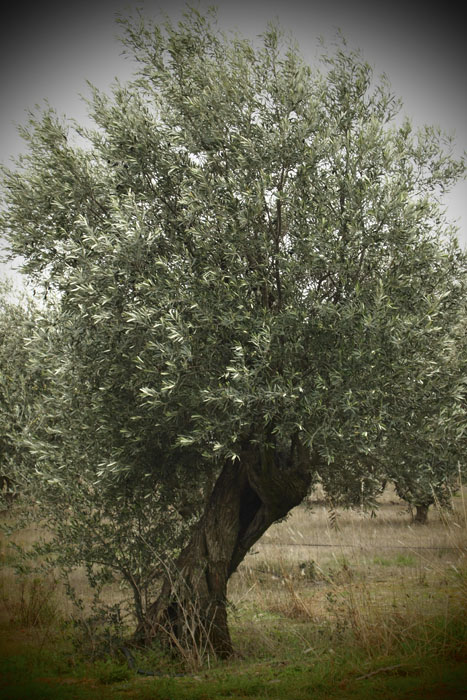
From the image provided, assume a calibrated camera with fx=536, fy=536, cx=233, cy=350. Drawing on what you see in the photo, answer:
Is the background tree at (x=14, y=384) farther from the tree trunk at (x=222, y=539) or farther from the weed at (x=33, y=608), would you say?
the tree trunk at (x=222, y=539)

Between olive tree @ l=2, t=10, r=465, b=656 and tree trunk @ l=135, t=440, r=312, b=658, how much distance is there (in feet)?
0.17

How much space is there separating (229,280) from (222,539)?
600 cm

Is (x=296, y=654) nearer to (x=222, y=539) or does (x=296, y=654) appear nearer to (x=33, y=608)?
(x=222, y=539)

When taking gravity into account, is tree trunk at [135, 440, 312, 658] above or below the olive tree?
below

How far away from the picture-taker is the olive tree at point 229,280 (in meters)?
9.94

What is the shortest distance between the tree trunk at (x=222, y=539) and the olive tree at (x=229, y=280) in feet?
0.17

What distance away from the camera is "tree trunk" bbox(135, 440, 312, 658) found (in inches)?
458

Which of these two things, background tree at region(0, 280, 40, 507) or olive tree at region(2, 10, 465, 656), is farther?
background tree at region(0, 280, 40, 507)

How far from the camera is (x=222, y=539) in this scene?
12438mm

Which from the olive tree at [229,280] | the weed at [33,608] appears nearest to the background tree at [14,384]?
the weed at [33,608]

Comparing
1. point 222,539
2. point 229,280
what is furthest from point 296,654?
point 229,280

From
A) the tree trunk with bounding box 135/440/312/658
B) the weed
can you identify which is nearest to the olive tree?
Result: the tree trunk with bounding box 135/440/312/658

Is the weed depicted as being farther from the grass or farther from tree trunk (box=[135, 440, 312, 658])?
tree trunk (box=[135, 440, 312, 658])

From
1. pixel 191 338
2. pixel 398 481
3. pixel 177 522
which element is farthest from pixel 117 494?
pixel 398 481
